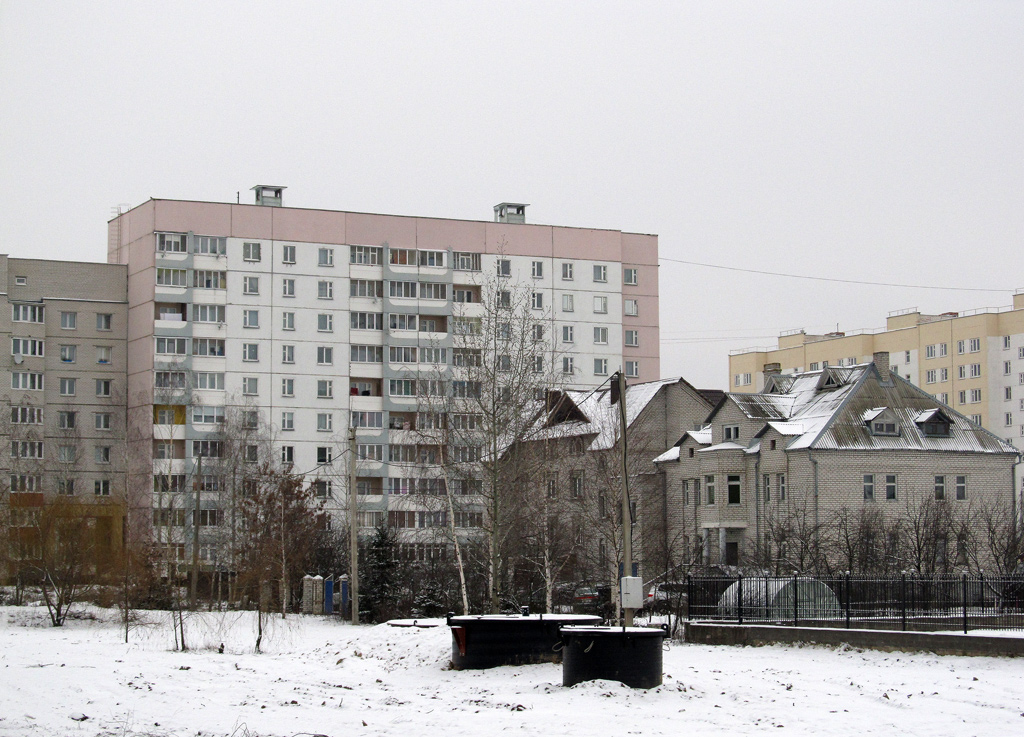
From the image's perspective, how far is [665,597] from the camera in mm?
→ 39188

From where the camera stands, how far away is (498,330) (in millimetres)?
37344

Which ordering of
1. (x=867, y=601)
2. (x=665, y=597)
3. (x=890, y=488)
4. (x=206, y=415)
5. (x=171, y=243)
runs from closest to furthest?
(x=867, y=601) < (x=665, y=597) < (x=890, y=488) < (x=206, y=415) < (x=171, y=243)

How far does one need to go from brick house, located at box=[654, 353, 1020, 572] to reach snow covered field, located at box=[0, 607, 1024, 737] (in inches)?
1016

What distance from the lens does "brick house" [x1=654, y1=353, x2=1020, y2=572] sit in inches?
2120

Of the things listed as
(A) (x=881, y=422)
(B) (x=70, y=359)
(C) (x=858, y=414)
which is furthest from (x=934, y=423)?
(B) (x=70, y=359)

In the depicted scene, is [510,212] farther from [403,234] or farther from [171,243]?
[171,243]

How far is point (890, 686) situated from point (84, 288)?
69212 mm

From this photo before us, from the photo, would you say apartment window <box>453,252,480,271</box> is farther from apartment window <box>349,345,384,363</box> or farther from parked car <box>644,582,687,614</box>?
parked car <box>644,582,687,614</box>

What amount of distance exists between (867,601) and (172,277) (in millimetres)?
57653

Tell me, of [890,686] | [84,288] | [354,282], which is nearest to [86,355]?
[84,288]

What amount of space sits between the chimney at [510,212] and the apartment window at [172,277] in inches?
870

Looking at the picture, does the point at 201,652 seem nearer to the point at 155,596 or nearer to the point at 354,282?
the point at 155,596

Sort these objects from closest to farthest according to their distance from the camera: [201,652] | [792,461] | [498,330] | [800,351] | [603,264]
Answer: [201,652], [498,330], [792,461], [603,264], [800,351]

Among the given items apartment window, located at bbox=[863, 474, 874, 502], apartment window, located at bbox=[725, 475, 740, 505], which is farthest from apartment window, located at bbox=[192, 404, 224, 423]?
apartment window, located at bbox=[863, 474, 874, 502]
